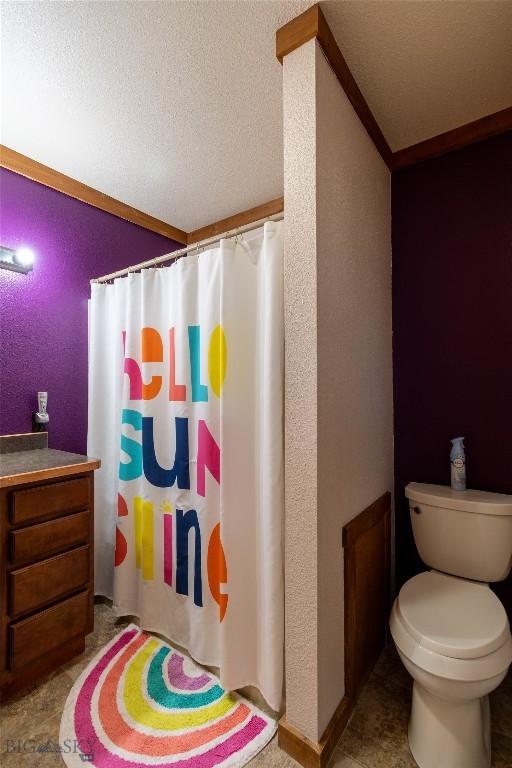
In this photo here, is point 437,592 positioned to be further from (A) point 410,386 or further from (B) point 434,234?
(B) point 434,234

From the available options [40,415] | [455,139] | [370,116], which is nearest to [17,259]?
[40,415]

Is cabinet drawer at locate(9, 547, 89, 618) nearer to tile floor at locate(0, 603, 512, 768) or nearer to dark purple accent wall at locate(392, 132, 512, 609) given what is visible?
tile floor at locate(0, 603, 512, 768)

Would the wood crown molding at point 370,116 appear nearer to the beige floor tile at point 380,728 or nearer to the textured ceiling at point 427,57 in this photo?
the textured ceiling at point 427,57

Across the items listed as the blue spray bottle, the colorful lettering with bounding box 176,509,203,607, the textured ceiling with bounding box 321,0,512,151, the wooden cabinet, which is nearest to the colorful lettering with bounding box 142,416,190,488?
the colorful lettering with bounding box 176,509,203,607

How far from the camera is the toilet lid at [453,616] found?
1073mm

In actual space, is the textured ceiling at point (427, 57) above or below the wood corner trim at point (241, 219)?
above

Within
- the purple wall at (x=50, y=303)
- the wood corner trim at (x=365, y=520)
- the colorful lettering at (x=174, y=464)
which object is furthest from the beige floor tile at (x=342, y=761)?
the purple wall at (x=50, y=303)

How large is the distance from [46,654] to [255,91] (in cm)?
242

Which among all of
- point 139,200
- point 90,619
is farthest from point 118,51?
point 90,619

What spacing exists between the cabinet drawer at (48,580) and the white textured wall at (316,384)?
947 millimetres

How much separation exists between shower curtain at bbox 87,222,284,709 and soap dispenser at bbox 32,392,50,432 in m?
0.30

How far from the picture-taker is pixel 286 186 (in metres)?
1.19

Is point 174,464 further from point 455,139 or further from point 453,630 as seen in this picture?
point 455,139

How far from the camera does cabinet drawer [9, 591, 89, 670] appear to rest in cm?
136
